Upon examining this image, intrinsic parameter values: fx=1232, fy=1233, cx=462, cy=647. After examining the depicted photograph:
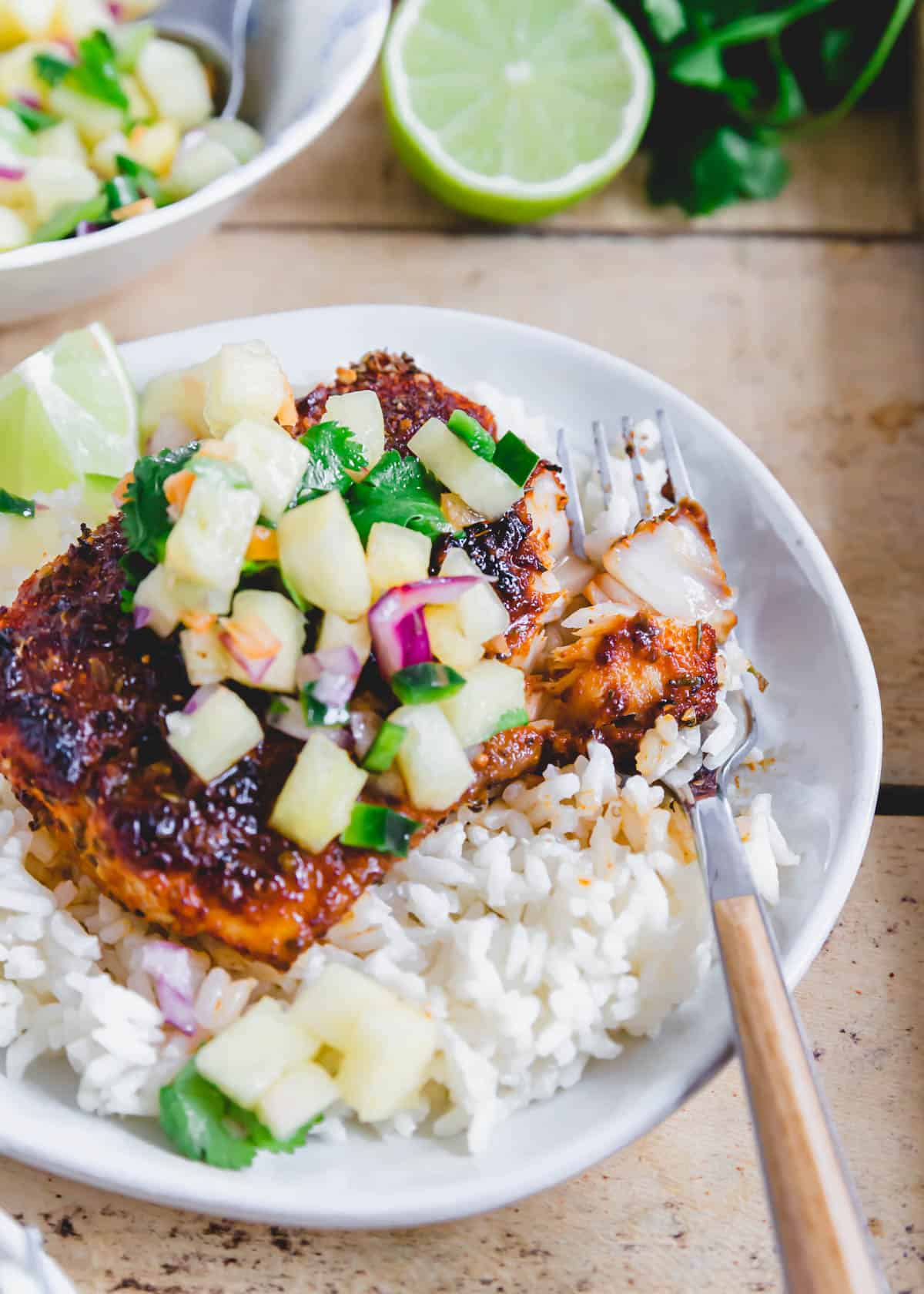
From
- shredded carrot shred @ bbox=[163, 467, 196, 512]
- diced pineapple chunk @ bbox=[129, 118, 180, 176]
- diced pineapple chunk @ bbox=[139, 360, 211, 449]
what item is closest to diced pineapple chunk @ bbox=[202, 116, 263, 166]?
diced pineapple chunk @ bbox=[129, 118, 180, 176]

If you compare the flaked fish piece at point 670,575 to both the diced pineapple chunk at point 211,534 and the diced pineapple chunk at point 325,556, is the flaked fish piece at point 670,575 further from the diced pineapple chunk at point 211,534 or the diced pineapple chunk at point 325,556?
the diced pineapple chunk at point 211,534

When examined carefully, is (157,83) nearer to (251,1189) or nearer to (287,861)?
(287,861)

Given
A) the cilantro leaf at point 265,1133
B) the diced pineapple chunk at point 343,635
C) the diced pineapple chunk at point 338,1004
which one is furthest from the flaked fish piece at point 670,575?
the cilantro leaf at point 265,1133

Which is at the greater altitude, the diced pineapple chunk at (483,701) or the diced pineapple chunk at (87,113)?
the diced pineapple chunk at (87,113)

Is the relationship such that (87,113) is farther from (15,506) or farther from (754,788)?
(754,788)

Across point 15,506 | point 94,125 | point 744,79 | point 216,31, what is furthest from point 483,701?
point 744,79

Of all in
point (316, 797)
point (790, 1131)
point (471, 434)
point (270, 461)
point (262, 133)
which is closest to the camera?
point (790, 1131)

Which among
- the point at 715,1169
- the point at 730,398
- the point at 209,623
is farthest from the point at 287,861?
the point at 730,398

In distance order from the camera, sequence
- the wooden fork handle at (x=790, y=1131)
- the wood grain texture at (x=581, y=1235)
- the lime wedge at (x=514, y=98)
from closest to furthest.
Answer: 1. the wooden fork handle at (x=790, y=1131)
2. the wood grain texture at (x=581, y=1235)
3. the lime wedge at (x=514, y=98)
